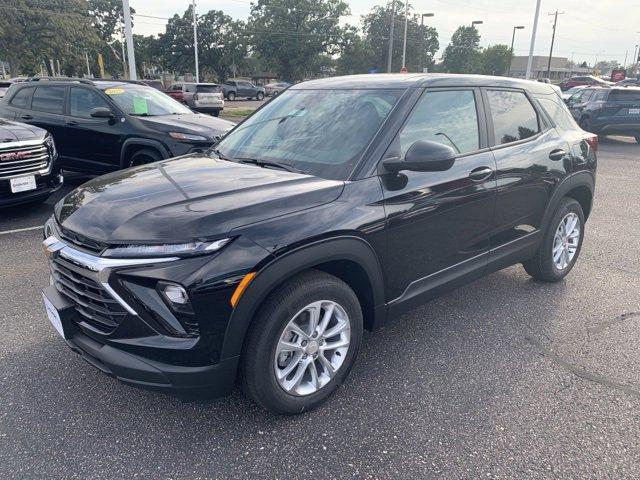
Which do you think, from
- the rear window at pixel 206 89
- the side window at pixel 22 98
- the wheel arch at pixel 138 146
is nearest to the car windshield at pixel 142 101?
the wheel arch at pixel 138 146

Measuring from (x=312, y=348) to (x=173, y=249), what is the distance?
0.92m

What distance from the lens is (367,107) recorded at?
10.1ft

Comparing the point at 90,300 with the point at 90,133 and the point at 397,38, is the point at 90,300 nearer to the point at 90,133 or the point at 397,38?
the point at 90,133

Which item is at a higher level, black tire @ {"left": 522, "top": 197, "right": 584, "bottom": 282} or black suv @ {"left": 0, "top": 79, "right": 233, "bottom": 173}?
black suv @ {"left": 0, "top": 79, "right": 233, "bottom": 173}

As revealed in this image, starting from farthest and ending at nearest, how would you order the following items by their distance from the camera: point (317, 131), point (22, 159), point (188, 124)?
point (188, 124), point (22, 159), point (317, 131)

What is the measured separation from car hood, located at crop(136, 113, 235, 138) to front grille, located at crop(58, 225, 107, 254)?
462cm

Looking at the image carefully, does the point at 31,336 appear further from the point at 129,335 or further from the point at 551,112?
the point at 551,112

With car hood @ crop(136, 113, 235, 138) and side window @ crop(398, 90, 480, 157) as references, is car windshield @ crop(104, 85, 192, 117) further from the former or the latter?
side window @ crop(398, 90, 480, 157)

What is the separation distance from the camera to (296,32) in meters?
61.2

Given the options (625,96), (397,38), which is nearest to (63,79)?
(625,96)

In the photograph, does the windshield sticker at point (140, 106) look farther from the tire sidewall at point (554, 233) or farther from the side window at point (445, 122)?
the tire sidewall at point (554, 233)

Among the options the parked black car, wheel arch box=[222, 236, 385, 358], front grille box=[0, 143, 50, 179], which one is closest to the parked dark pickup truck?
the parked black car

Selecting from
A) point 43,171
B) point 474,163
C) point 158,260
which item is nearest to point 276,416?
point 158,260

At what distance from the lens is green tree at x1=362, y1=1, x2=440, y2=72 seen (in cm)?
6538
